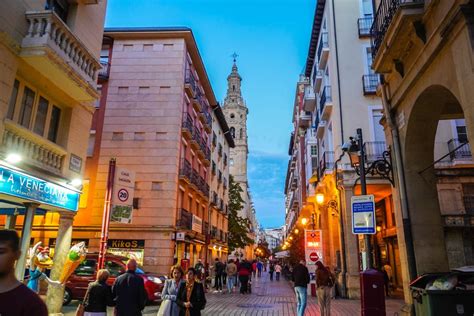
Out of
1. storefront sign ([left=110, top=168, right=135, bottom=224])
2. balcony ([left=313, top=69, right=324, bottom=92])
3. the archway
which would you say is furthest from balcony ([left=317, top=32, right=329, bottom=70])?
storefront sign ([left=110, top=168, right=135, bottom=224])

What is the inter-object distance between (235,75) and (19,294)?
97597mm

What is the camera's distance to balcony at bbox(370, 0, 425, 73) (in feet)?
23.5

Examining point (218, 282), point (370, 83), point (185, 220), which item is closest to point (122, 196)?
point (185, 220)

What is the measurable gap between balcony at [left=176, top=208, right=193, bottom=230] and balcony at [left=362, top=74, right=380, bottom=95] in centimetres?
1324

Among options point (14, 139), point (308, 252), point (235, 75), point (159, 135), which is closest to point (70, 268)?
point (14, 139)

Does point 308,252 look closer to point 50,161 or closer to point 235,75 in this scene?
point 50,161

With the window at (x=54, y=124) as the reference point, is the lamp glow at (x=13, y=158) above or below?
below

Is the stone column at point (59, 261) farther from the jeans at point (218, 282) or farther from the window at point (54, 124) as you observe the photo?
the jeans at point (218, 282)

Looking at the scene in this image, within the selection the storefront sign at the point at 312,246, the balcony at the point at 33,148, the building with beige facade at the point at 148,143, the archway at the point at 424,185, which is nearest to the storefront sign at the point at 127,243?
the building with beige facade at the point at 148,143

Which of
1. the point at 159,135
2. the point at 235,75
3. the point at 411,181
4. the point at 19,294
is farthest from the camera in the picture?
the point at 235,75

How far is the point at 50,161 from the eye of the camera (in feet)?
32.9

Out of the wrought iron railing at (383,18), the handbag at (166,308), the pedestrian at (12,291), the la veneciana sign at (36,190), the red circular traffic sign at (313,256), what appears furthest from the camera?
the red circular traffic sign at (313,256)

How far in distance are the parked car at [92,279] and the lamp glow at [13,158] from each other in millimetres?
6911

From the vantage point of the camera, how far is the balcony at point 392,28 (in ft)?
23.5
